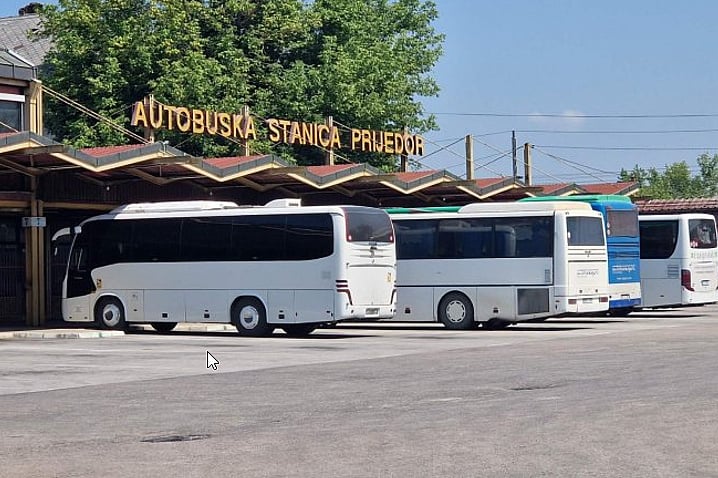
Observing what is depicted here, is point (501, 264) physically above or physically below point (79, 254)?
below

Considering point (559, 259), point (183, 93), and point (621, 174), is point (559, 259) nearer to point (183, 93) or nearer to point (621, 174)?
point (183, 93)

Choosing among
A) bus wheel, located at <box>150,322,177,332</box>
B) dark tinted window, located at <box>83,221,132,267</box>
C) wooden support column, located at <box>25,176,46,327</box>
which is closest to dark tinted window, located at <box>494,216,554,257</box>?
bus wheel, located at <box>150,322,177,332</box>

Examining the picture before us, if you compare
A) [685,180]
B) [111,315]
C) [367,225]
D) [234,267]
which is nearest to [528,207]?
[367,225]

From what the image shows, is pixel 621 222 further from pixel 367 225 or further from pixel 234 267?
pixel 234 267

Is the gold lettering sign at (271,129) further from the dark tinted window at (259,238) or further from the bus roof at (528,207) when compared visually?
the bus roof at (528,207)

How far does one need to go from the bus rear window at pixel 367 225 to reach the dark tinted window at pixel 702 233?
11.6 metres

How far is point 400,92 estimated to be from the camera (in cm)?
6088

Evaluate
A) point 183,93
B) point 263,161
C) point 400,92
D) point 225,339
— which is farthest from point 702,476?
point 400,92

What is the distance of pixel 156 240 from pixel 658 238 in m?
14.6

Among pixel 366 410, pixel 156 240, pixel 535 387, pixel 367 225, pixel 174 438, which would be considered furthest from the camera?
pixel 156 240

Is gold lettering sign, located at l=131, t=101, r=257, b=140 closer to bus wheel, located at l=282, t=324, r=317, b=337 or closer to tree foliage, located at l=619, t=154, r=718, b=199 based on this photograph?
bus wheel, located at l=282, t=324, r=317, b=337

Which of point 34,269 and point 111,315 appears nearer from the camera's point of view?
point 111,315

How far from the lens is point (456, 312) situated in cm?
3253

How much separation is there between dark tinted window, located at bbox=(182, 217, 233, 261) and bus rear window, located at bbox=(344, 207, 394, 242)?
2997 mm
